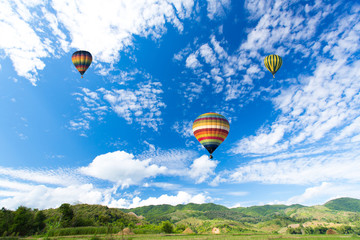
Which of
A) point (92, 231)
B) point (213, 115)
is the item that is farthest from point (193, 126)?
point (92, 231)

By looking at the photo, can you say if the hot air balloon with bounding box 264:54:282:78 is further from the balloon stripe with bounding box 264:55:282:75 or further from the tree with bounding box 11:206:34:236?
the tree with bounding box 11:206:34:236

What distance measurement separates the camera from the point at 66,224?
90.5 m

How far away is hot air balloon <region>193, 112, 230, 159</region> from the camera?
53.0m

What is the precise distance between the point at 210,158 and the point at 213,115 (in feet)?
32.9

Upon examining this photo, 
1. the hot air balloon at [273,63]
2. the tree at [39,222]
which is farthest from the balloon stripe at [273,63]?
the tree at [39,222]

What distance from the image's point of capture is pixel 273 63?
7050 centimetres

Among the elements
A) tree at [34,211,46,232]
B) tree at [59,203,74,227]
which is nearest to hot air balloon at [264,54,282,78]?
tree at [34,211,46,232]

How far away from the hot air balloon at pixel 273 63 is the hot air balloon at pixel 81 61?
179ft

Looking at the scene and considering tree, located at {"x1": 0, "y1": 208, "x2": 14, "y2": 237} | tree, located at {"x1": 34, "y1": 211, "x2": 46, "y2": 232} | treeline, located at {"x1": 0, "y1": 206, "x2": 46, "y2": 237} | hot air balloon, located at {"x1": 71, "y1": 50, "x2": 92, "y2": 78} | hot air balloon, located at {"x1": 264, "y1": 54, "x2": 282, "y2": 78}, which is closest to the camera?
tree, located at {"x1": 0, "y1": 208, "x2": 14, "y2": 237}

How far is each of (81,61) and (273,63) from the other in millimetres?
58076

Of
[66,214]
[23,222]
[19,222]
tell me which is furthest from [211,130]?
[66,214]

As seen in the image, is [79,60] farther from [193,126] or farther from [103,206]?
[103,206]

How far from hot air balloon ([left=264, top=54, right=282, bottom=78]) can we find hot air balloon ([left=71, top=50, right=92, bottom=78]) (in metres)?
54.6

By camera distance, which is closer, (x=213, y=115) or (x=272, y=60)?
(x=213, y=115)
